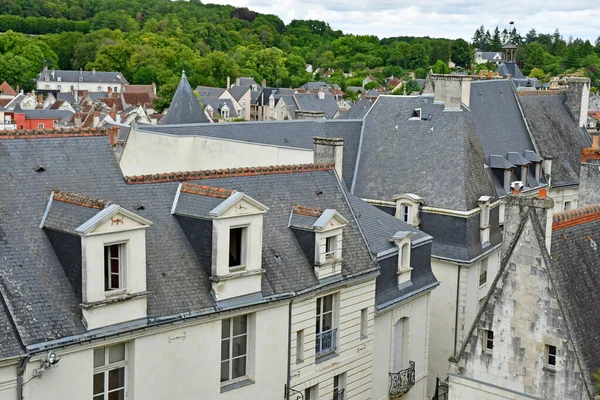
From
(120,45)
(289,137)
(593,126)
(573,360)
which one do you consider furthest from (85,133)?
(120,45)

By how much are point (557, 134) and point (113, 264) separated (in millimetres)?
31178

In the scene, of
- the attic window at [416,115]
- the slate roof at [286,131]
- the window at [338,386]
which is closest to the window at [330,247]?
the window at [338,386]

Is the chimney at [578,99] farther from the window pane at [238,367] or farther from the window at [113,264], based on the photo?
the window at [113,264]

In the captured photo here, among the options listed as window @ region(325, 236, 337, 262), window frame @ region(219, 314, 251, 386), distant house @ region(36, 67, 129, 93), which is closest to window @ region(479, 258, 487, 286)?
window @ region(325, 236, 337, 262)

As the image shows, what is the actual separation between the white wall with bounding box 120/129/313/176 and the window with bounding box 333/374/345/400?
31.7 ft

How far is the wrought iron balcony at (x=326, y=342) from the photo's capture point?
19.8 meters

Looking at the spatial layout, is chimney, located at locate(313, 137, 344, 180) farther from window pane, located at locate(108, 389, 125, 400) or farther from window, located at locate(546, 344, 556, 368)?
window pane, located at locate(108, 389, 125, 400)

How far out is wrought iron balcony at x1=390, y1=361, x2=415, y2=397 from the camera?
2286 cm

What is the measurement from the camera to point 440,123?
1304 inches

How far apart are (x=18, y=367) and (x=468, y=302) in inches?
774

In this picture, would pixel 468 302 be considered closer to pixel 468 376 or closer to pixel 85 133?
pixel 468 376

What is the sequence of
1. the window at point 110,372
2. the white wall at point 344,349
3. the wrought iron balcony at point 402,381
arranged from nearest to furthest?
1. the window at point 110,372
2. the white wall at point 344,349
3. the wrought iron balcony at point 402,381

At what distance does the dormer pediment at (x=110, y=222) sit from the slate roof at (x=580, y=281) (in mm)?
8903

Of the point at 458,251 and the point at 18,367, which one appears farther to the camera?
the point at 458,251
